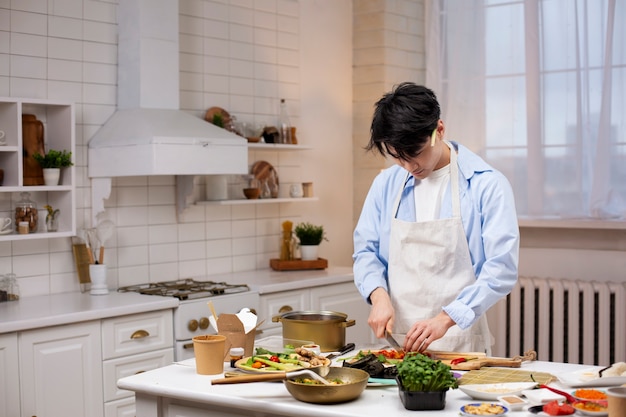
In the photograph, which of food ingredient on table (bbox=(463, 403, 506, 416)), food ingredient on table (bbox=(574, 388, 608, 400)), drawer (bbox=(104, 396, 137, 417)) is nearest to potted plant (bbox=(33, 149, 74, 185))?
drawer (bbox=(104, 396, 137, 417))

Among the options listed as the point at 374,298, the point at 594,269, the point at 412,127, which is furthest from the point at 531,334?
the point at 412,127

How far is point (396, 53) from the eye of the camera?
6.03m

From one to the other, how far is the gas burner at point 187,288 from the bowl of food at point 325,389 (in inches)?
82.9

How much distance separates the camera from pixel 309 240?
5.51 meters

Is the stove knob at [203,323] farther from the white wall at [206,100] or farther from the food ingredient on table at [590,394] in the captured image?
A: the food ingredient on table at [590,394]

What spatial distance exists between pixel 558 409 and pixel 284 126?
3665mm

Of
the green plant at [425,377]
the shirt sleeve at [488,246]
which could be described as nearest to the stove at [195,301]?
the shirt sleeve at [488,246]

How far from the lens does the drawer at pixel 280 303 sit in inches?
188

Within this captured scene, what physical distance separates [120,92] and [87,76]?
204 mm

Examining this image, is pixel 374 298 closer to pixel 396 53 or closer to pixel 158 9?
pixel 158 9

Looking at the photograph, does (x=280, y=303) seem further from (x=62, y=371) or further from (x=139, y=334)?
(x=62, y=371)

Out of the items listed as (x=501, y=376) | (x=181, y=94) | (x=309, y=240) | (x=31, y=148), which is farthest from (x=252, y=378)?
(x=309, y=240)

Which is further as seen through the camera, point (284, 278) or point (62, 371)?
point (284, 278)

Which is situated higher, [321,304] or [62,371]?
[321,304]
